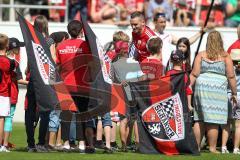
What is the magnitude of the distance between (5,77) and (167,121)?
2925 mm

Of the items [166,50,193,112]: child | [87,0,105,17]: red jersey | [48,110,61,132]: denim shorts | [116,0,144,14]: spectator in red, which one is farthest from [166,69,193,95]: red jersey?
[87,0,105,17]: red jersey

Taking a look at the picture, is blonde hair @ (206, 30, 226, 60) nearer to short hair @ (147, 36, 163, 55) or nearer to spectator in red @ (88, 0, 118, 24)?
short hair @ (147, 36, 163, 55)

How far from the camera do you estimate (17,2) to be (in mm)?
25234

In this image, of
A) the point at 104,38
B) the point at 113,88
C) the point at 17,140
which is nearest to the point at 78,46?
the point at 113,88

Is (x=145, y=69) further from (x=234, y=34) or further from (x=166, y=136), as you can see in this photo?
(x=234, y=34)

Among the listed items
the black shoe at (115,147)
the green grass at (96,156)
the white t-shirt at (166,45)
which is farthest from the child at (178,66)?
the white t-shirt at (166,45)

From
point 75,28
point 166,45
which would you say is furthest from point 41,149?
point 166,45

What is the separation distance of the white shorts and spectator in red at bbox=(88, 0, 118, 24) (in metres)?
7.81

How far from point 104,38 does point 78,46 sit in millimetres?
7692

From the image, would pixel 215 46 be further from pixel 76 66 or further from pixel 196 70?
pixel 76 66

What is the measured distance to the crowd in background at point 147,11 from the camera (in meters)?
24.5

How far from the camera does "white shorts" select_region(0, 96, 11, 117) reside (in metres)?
17.2

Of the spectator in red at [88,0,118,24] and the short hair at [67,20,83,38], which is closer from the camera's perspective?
the short hair at [67,20,83,38]

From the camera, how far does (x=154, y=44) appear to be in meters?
17.3
